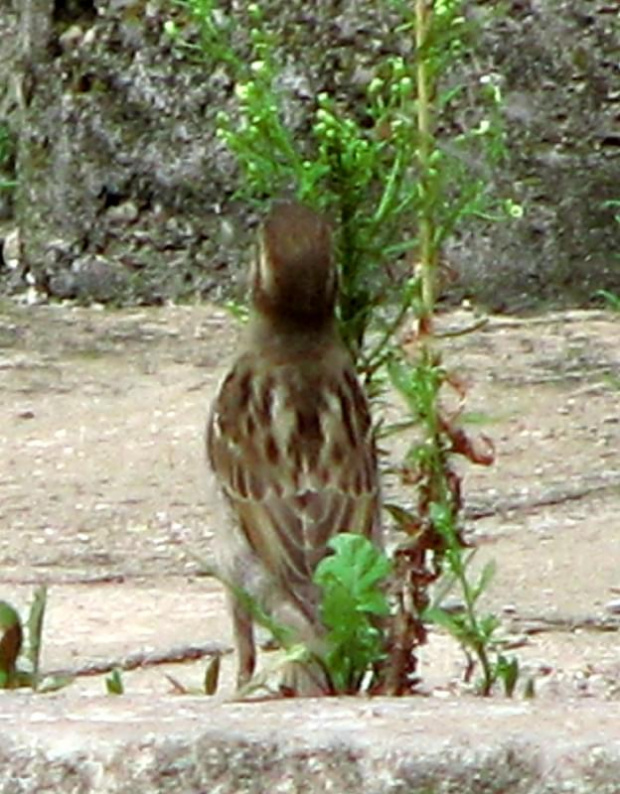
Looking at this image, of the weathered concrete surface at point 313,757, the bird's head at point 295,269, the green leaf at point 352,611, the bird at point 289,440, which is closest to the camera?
the weathered concrete surface at point 313,757

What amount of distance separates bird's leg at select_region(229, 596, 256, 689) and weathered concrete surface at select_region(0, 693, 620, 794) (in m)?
1.24

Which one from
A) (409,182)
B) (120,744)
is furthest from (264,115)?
(120,744)

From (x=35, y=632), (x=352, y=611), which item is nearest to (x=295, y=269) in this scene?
(x=35, y=632)

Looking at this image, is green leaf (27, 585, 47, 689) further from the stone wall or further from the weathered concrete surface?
the stone wall

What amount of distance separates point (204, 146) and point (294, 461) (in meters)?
3.37

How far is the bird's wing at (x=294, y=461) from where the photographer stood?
14.2ft

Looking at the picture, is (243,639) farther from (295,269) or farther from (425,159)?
(425,159)

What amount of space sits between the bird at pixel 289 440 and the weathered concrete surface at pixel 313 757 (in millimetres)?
960

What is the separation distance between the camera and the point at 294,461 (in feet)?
14.8

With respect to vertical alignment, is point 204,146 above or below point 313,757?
above

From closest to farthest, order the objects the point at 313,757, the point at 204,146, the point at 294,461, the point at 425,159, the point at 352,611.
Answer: the point at 313,757 < the point at 352,611 < the point at 425,159 < the point at 294,461 < the point at 204,146

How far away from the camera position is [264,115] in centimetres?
408

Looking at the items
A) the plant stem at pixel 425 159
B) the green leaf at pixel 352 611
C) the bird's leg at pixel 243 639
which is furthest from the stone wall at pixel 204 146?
the green leaf at pixel 352 611

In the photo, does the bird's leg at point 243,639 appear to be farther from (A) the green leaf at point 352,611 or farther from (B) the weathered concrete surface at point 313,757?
(B) the weathered concrete surface at point 313,757
